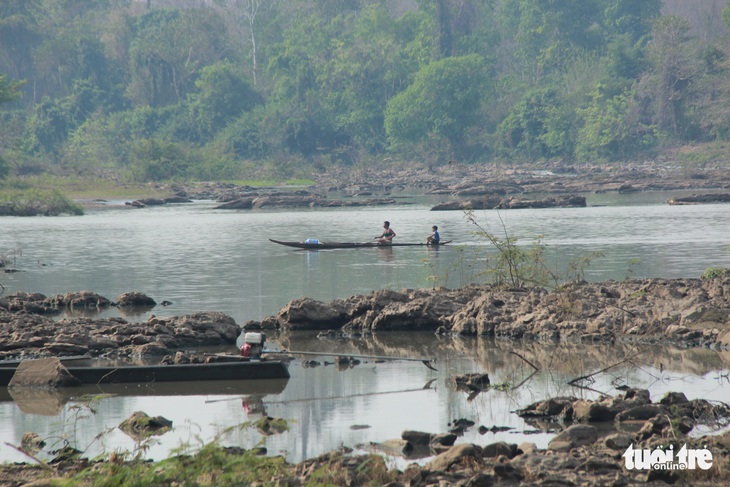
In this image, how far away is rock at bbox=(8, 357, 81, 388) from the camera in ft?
38.8

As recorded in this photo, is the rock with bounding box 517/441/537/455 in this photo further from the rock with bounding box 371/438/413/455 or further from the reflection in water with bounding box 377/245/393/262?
the reflection in water with bounding box 377/245/393/262

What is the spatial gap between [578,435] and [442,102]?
7718 cm

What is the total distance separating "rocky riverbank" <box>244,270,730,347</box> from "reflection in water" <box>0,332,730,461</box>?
20.4 inches

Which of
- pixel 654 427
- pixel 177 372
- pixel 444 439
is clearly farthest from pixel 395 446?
pixel 177 372

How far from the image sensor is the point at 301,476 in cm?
751

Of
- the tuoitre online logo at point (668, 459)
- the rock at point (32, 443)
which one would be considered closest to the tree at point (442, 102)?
the rock at point (32, 443)

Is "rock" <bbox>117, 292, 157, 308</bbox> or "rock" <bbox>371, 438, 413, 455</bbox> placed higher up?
"rock" <bbox>117, 292, 157, 308</bbox>

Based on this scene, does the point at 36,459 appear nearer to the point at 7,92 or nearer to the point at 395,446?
the point at 395,446

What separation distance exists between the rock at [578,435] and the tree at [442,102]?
250ft

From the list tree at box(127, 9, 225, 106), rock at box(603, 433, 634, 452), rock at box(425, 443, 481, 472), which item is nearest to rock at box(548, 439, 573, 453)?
rock at box(603, 433, 634, 452)

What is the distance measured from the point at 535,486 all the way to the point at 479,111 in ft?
266

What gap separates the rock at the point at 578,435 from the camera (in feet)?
27.8

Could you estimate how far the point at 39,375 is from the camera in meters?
11.8

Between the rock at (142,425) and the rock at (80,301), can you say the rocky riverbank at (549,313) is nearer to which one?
the rock at (80,301)
